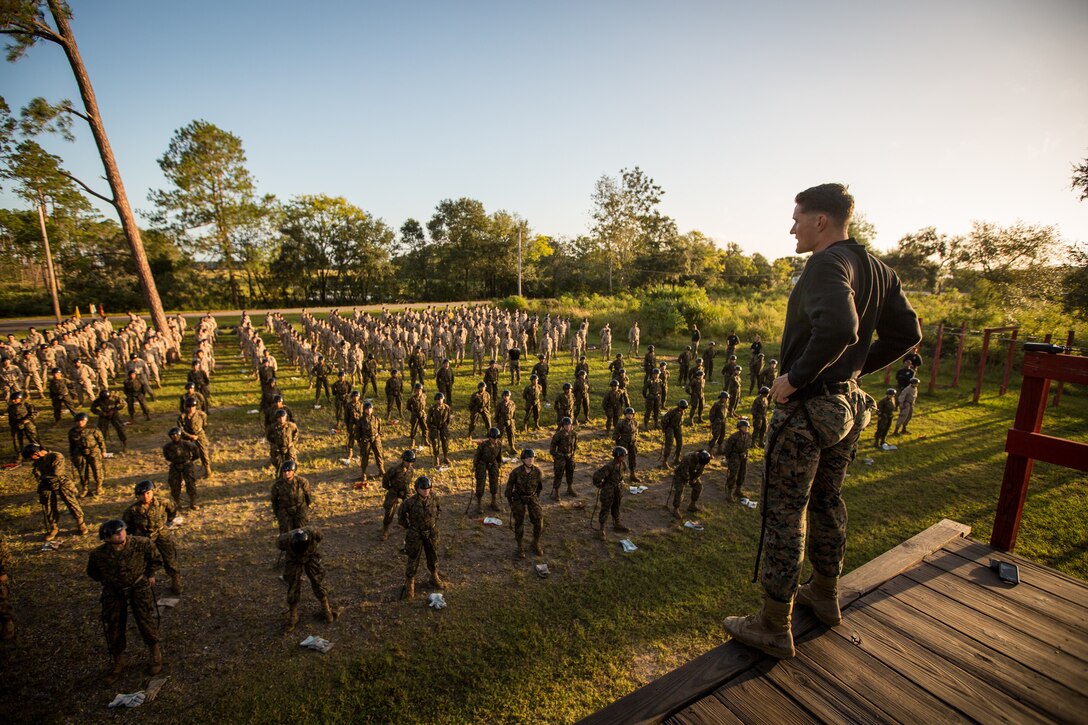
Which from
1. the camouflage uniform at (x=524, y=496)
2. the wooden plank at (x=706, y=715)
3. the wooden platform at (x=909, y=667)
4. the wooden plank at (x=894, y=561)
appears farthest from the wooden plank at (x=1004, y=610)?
the camouflage uniform at (x=524, y=496)

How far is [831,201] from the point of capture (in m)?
2.77

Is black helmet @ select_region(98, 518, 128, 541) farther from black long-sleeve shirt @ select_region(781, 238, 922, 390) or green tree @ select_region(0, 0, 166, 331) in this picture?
green tree @ select_region(0, 0, 166, 331)

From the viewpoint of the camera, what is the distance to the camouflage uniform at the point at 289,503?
784cm

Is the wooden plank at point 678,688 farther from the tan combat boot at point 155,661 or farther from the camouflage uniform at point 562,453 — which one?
the camouflage uniform at point 562,453

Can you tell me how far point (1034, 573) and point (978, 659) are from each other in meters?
1.77

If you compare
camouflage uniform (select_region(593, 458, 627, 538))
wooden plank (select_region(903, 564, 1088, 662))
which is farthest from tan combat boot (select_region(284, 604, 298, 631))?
wooden plank (select_region(903, 564, 1088, 662))

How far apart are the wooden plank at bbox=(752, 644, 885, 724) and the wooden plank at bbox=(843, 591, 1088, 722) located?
65cm

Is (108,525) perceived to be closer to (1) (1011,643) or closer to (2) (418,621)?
(2) (418,621)

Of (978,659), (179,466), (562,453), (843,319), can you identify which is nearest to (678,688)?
(978,659)

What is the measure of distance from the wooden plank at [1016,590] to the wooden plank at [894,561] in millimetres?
113

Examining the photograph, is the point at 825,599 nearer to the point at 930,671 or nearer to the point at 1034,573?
the point at 930,671

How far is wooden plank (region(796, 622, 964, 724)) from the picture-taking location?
2.45 m

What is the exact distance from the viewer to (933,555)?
4.13 metres

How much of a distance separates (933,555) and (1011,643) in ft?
3.86
